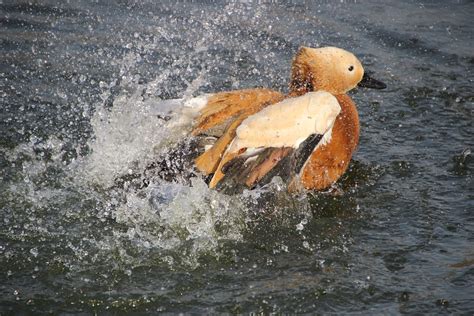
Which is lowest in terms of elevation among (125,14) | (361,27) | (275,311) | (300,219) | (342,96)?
(275,311)

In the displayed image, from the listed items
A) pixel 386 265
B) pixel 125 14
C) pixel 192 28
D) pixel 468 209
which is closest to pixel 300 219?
pixel 386 265

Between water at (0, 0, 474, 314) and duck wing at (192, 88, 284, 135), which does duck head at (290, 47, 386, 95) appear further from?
water at (0, 0, 474, 314)

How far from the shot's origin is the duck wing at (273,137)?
419cm

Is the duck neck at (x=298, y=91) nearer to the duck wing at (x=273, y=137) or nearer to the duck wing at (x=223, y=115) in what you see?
the duck wing at (x=223, y=115)

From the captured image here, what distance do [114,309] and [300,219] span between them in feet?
4.52

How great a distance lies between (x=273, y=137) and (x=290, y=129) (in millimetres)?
104

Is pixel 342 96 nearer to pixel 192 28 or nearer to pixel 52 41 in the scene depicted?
pixel 192 28

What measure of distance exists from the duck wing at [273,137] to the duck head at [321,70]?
25.7 inches

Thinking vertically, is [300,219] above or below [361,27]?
below

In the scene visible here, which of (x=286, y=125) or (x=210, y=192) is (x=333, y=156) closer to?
(x=286, y=125)

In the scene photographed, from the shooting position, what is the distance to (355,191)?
4910 mm

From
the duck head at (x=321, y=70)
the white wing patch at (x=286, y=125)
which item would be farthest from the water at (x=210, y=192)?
the duck head at (x=321, y=70)

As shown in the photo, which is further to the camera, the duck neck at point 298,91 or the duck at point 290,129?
the duck neck at point 298,91

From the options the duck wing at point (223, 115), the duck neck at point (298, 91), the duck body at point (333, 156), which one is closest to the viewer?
the duck wing at point (223, 115)
